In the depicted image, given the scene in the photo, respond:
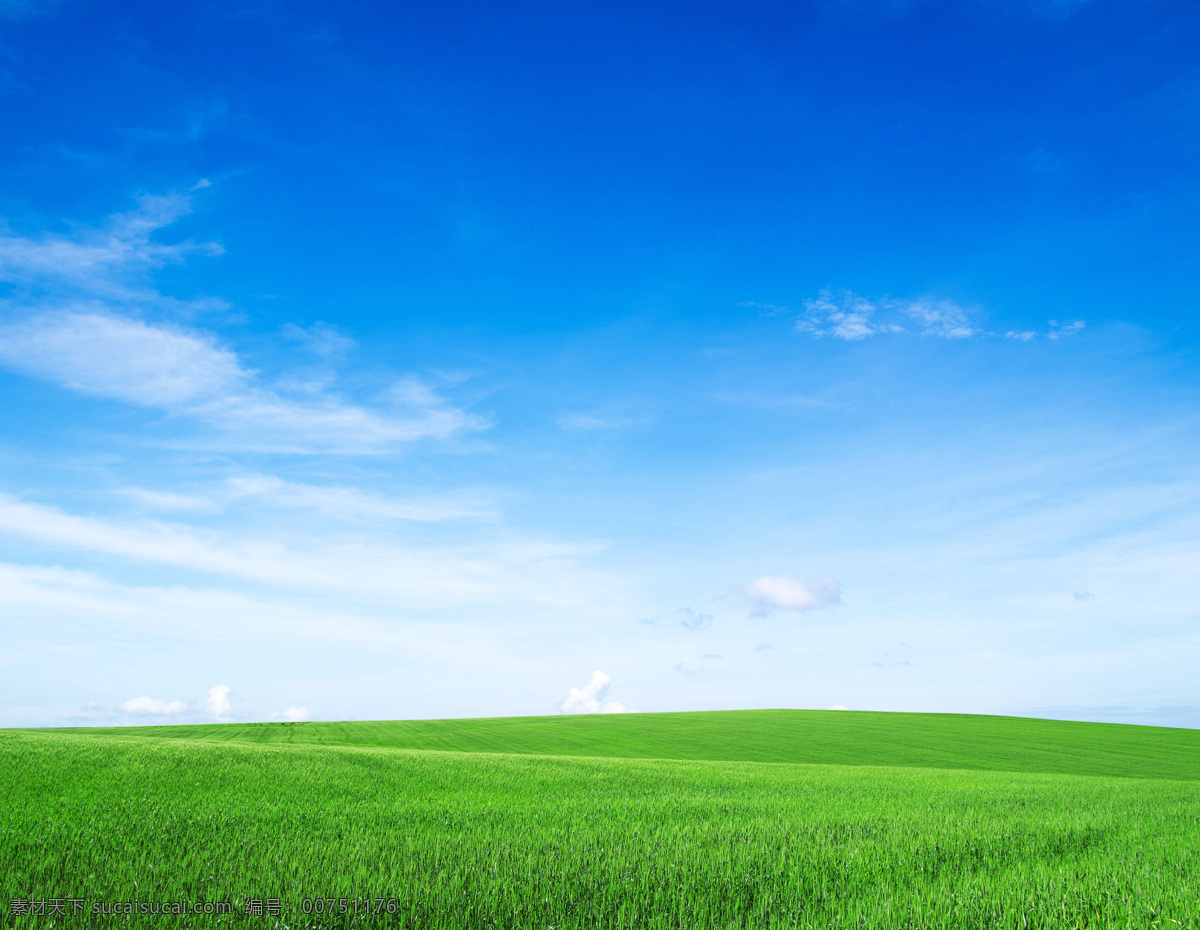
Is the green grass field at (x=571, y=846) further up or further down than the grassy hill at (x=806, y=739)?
further up

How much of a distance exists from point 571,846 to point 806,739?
4858 cm

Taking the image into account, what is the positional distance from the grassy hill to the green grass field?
24126mm

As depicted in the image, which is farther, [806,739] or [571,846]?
[806,739]

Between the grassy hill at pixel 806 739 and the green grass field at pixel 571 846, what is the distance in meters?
24.1

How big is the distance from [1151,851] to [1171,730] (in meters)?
76.2

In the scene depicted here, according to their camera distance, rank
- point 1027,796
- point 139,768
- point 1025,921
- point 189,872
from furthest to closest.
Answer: point 1027,796
point 139,768
point 189,872
point 1025,921

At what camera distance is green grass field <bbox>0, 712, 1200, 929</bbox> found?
5.69 metres

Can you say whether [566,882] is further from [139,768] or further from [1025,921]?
[139,768]

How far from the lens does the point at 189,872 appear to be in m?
6.21

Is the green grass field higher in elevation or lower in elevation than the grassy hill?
higher

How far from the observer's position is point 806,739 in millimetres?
50594

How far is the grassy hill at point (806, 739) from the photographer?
41125 millimetres

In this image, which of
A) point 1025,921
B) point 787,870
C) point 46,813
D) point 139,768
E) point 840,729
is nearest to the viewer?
point 1025,921

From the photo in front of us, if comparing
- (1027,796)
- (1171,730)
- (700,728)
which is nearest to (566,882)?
(1027,796)
